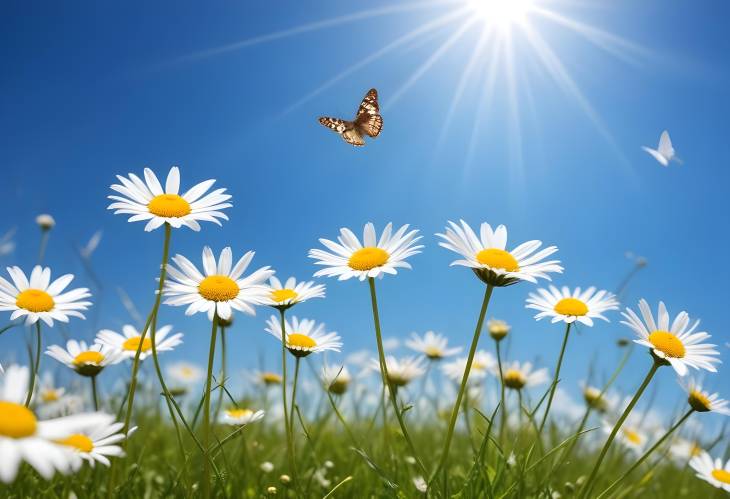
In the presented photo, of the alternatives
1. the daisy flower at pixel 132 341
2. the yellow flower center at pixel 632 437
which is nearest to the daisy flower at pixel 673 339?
the daisy flower at pixel 132 341

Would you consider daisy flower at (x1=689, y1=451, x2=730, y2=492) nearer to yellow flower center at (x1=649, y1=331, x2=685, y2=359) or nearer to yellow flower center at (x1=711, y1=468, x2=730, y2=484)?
yellow flower center at (x1=711, y1=468, x2=730, y2=484)

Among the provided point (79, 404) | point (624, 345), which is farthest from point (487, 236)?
point (79, 404)

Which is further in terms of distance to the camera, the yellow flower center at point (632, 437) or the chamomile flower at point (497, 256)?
the yellow flower center at point (632, 437)

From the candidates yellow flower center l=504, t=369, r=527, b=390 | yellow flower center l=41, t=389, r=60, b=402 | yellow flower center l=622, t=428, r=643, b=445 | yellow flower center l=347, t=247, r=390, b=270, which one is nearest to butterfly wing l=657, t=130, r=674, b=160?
yellow flower center l=347, t=247, r=390, b=270

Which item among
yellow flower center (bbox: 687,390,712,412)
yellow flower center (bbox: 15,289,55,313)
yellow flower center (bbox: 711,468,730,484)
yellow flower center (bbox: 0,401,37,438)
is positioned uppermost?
yellow flower center (bbox: 15,289,55,313)

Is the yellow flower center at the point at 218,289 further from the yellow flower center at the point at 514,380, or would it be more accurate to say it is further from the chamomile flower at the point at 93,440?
the yellow flower center at the point at 514,380

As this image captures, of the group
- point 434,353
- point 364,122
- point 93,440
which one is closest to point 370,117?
point 364,122
